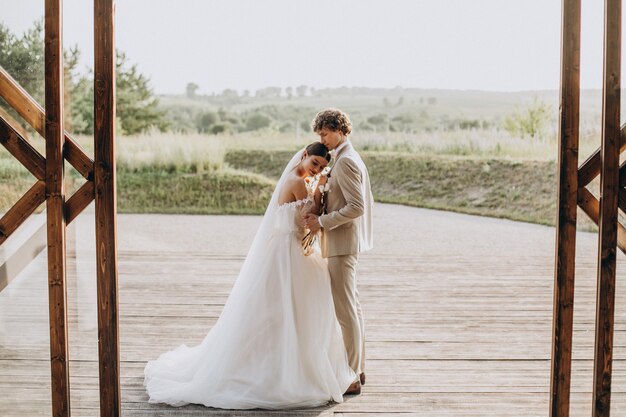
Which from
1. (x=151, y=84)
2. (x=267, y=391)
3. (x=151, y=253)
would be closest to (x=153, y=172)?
(x=151, y=84)

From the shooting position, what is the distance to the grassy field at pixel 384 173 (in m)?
14.5

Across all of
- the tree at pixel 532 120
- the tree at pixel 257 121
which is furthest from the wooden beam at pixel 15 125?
the tree at pixel 257 121

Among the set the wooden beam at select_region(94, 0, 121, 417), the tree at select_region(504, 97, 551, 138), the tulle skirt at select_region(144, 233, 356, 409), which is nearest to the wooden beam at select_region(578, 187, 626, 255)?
the tulle skirt at select_region(144, 233, 356, 409)

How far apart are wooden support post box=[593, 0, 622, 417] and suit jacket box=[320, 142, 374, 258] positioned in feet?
4.26

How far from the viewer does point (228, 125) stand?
1861cm

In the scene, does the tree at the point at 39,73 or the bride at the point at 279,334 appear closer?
the tree at the point at 39,73

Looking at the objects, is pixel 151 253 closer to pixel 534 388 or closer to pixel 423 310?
pixel 423 310

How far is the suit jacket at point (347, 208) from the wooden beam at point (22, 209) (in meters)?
1.48

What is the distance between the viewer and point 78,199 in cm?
328

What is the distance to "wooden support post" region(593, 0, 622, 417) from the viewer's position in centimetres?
310

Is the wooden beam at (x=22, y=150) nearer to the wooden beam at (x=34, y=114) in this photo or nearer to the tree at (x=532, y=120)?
the wooden beam at (x=34, y=114)

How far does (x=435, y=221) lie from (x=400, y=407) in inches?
351

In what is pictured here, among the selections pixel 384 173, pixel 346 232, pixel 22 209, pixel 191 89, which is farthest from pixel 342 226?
pixel 191 89

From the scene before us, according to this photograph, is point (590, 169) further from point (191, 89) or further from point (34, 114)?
point (191, 89)
